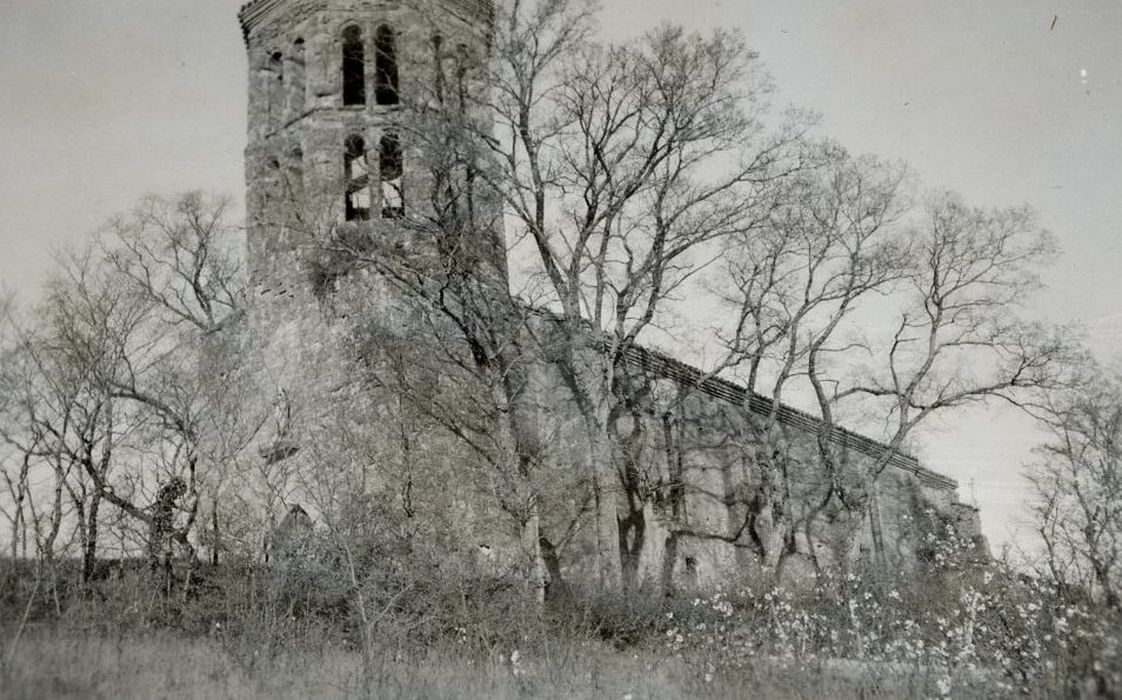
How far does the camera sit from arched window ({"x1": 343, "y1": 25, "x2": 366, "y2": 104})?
A: 66.6 ft

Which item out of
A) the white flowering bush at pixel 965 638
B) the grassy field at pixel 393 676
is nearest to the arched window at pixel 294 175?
the grassy field at pixel 393 676

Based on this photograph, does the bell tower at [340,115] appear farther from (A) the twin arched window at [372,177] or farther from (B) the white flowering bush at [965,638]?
(B) the white flowering bush at [965,638]

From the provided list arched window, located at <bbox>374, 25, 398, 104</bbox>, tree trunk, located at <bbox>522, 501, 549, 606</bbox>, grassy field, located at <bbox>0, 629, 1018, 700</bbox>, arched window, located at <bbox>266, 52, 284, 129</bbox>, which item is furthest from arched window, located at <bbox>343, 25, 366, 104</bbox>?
grassy field, located at <bbox>0, 629, 1018, 700</bbox>

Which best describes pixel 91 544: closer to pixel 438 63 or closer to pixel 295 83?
pixel 295 83

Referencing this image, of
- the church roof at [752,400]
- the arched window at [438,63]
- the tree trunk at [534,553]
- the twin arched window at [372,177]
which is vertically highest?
the arched window at [438,63]

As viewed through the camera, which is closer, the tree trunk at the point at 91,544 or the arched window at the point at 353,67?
the tree trunk at the point at 91,544

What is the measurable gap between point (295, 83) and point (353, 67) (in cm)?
145

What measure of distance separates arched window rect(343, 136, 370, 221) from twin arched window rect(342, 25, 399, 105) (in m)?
1.19

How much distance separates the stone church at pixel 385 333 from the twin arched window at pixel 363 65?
38mm

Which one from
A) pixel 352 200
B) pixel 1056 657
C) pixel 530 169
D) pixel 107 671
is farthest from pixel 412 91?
pixel 1056 657

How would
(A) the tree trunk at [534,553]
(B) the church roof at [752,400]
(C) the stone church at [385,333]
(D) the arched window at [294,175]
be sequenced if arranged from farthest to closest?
(B) the church roof at [752,400] < (D) the arched window at [294,175] < (C) the stone church at [385,333] < (A) the tree trunk at [534,553]

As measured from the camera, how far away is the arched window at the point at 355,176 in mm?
19219

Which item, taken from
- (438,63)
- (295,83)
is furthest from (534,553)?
(295,83)

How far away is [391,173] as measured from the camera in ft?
64.7
